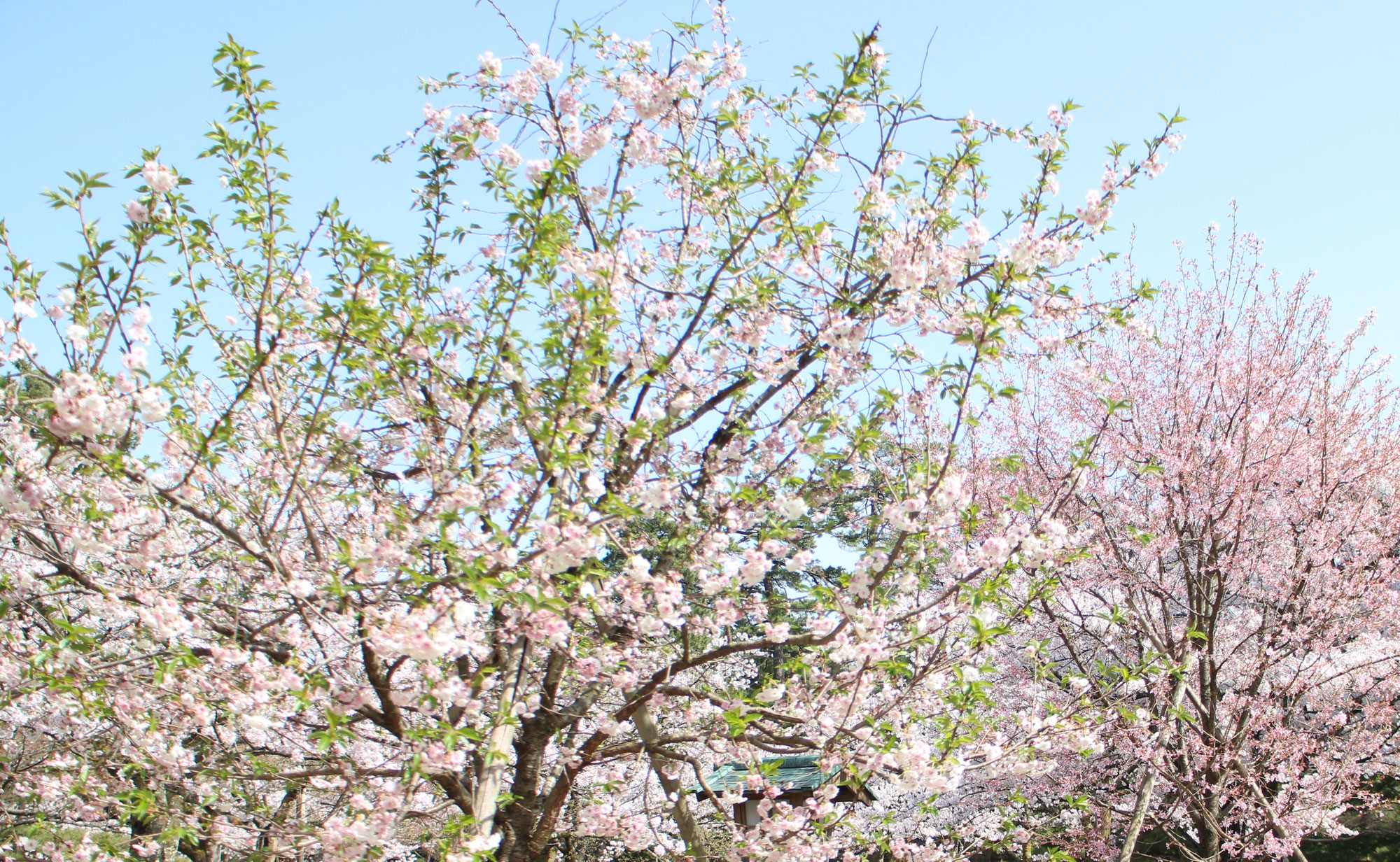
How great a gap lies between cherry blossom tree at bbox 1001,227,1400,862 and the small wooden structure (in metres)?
2.10

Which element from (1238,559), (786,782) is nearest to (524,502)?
(786,782)

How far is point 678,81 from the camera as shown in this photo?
4.22 metres

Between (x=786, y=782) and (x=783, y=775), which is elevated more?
(x=783, y=775)

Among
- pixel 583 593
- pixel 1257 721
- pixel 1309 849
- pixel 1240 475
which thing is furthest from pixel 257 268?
pixel 1309 849

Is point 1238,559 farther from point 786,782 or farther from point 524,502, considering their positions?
point 524,502

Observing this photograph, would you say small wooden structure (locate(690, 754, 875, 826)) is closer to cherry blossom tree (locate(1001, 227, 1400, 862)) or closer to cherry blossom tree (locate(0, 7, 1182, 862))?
cherry blossom tree (locate(0, 7, 1182, 862))

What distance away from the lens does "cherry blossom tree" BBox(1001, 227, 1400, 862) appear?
6746 mm

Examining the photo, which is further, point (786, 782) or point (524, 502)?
point (786, 782)

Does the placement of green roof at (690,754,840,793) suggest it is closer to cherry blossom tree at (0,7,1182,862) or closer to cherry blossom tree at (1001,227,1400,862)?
cherry blossom tree at (0,7,1182,862)

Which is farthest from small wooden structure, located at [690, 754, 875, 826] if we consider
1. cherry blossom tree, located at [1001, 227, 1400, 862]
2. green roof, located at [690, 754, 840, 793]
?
cherry blossom tree, located at [1001, 227, 1400, 862]

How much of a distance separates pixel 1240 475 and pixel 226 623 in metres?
7.18

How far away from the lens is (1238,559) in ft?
22.6

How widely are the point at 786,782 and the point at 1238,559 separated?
13.4 ft

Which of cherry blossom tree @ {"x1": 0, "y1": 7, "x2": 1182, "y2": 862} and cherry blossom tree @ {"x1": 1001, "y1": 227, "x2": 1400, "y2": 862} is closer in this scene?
cherry blossom tree @ {"x1": 0, "y1": 7, "x2": 1182, "y2": 862}
